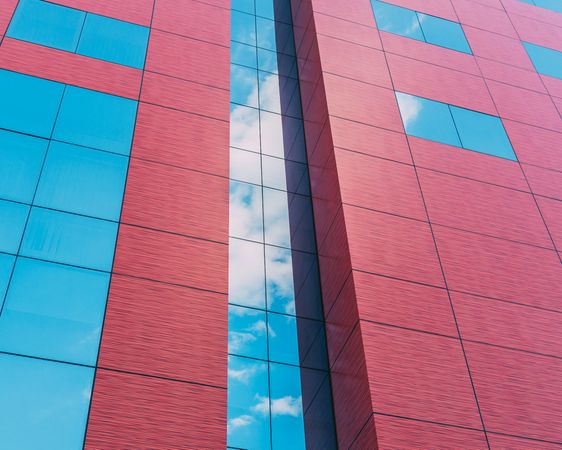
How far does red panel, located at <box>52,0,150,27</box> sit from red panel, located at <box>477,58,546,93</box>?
9.70 meters

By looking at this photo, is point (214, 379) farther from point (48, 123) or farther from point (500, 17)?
point (500, 17)

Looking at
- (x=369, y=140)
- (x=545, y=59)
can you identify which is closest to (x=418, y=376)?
(x=369, y=140)

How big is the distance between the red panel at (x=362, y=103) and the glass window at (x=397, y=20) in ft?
9.89

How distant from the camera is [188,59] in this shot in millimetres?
13797

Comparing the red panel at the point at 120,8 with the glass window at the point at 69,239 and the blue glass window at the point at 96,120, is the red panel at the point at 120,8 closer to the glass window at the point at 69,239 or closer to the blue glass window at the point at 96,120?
the blue glass window at the point at 96,120

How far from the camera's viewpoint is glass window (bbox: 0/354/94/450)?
794 centimetres

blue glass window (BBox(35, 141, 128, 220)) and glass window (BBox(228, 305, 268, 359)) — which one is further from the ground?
blue glass window (BBox(35, 141, 128, 220))

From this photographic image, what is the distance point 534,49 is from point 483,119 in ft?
17.5

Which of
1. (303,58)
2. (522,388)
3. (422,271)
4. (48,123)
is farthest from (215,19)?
(522,388)

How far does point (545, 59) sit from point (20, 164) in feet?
52.8

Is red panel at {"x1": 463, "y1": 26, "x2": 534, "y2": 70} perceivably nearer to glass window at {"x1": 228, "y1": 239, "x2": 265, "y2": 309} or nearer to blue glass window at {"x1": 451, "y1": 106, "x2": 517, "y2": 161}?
blue glass window at {"x1": 451, "y1": 106, "x2": 517, "y2": 161}

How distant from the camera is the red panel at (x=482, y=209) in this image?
502 inches

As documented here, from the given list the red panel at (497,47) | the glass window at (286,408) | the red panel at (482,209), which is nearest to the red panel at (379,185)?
the red panel at (482,209)

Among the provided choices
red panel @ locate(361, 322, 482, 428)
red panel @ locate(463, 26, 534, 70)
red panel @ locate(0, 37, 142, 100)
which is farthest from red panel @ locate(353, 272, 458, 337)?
red panel @ locate(463, 26, 534, 70)
